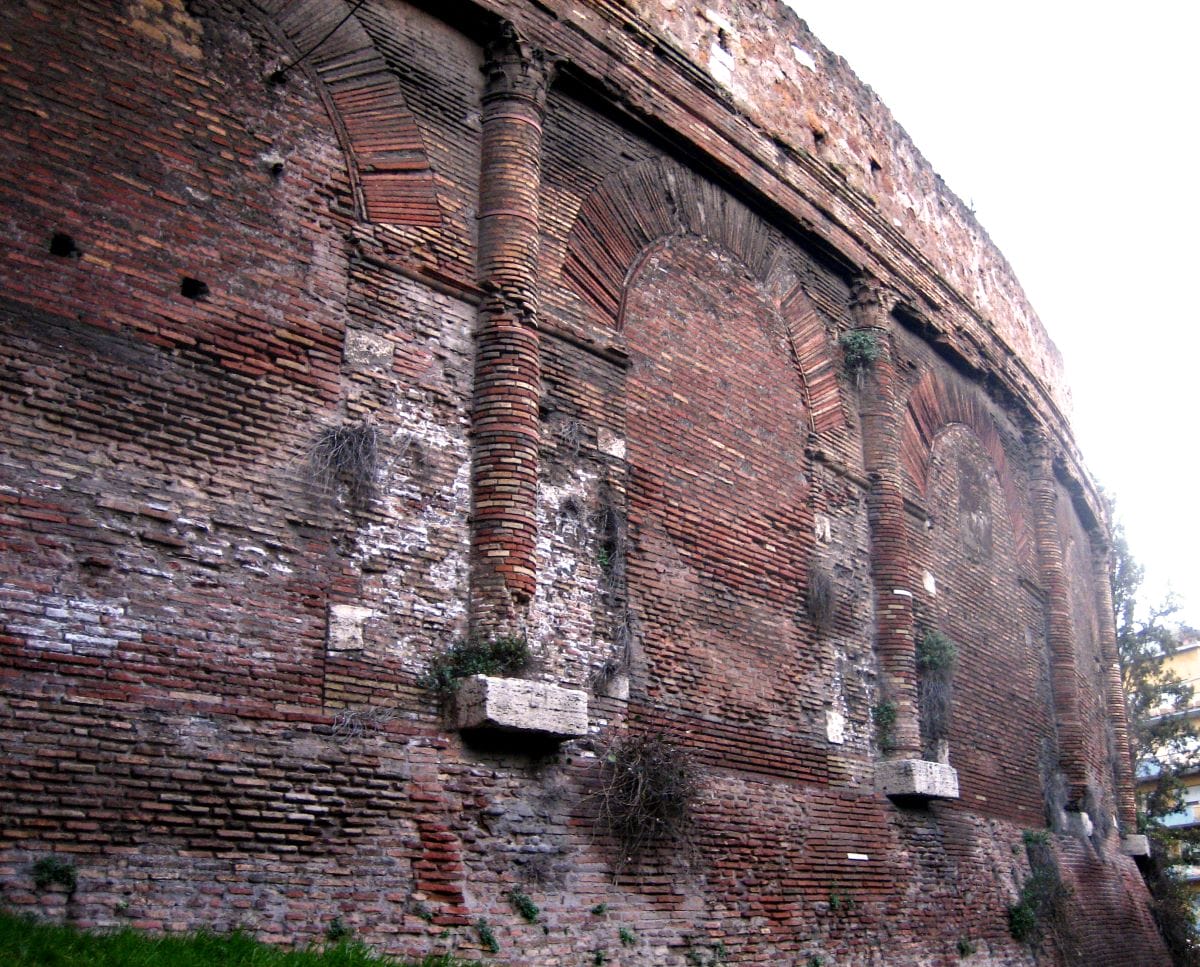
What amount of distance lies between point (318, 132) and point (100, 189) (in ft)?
5.60

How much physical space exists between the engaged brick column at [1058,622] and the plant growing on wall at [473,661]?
10.5 meters

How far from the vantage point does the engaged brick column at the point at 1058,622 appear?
16.3 metres

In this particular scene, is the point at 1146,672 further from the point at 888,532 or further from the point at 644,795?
the point at 644,795

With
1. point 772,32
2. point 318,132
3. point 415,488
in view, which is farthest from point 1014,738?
point 318,132

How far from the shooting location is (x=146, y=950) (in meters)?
5.76

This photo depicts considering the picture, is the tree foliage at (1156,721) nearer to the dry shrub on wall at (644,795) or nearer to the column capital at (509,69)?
the dry shrub on wall at (644,795)

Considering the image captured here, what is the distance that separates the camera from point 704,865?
923 cm

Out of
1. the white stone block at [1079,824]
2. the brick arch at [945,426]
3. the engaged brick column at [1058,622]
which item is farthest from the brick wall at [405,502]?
the engaged brick column at [1058,622]

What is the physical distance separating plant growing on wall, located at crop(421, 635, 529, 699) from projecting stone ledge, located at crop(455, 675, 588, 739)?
0.35ft

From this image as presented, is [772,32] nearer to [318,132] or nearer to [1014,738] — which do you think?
[318,132]

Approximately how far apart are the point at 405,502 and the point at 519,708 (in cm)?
148

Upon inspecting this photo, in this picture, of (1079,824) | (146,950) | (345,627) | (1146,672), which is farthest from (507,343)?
(1146,672)

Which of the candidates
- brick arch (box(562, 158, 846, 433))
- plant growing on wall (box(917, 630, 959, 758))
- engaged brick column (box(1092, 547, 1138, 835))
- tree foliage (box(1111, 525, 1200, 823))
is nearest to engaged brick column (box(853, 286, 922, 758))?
plant growing on wall (box(917, 630, 959, 758))

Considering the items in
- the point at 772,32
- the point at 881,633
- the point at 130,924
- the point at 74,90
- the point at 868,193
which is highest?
the point at 772,32
